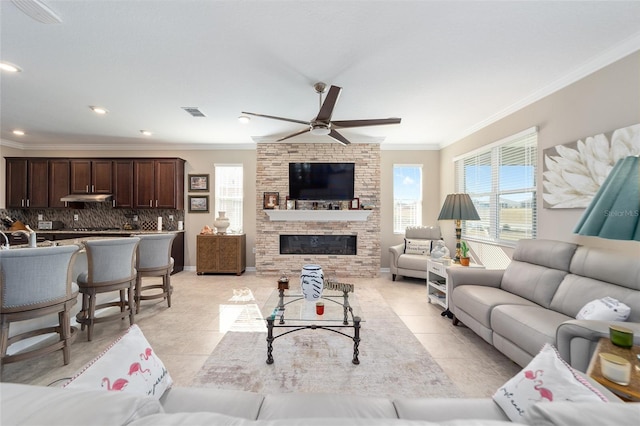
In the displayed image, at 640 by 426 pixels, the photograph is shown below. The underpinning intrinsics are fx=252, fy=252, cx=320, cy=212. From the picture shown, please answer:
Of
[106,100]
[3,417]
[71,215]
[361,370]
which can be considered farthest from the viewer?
[71,215]

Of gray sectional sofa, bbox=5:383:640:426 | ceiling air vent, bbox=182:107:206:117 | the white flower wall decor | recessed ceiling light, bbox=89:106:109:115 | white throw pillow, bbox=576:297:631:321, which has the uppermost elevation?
ceiling air vent, bbox=182:107:206:117

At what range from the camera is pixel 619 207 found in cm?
124

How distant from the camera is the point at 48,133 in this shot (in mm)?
4652

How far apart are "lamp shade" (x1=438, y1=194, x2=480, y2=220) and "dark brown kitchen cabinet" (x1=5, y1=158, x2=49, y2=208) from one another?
7.55 m

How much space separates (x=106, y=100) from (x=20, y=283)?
8.14 ft

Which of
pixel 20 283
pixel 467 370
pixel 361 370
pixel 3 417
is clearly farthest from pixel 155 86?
pixel 467 370

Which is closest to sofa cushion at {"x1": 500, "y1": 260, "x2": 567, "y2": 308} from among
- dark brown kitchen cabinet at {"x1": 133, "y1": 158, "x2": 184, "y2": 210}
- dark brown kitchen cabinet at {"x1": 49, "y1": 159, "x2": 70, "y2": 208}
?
dark brown kitchen cabinet at {"x1": 133, "y1": 158, "x2": 184, "y2": 210}

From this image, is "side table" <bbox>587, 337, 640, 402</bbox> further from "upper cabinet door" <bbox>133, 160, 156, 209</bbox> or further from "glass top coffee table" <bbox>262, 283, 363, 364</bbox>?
"upper cabinet door" <bbox>133, 160, 156, 209</bbox>

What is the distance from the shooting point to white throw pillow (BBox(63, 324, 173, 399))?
2.89 feet

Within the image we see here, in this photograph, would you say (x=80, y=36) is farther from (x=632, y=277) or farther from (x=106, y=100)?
(x=632, y=277)

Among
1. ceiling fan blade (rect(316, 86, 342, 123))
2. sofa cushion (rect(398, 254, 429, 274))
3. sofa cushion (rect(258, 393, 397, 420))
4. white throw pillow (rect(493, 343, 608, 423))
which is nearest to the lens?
white throw pillow (rect(493, 343, 608, 423))

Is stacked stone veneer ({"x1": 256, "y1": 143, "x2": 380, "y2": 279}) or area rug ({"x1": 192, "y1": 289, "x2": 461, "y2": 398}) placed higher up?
stacked stone veneer ({"x1": 256, "y1": 143, "x2": 380, "y2": 279})

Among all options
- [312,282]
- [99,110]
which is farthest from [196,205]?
[312,282]

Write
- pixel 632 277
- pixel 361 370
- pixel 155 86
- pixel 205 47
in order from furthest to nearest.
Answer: pixel 155 86
pixel 205 47
pixel 361 370
pixel 632 277
